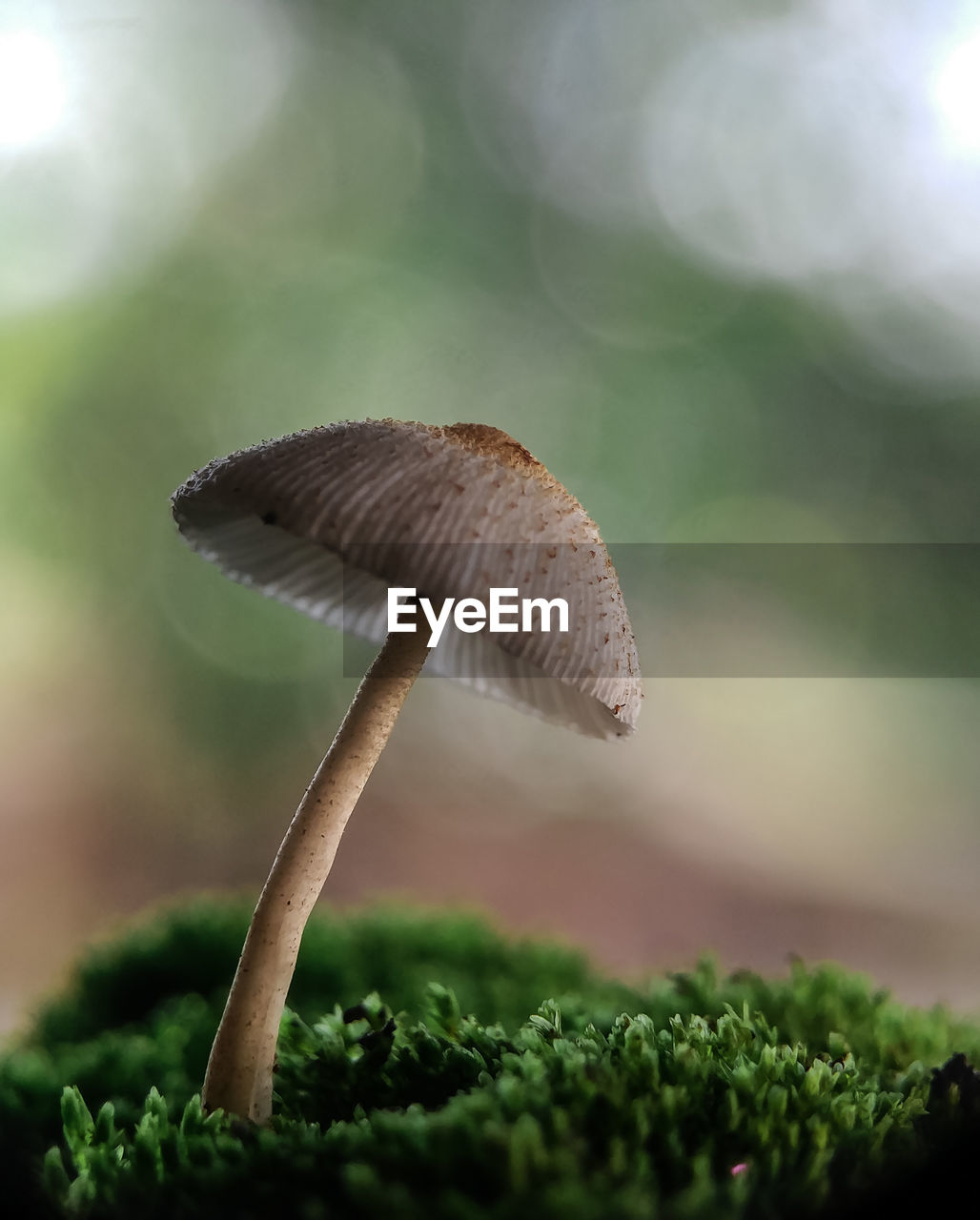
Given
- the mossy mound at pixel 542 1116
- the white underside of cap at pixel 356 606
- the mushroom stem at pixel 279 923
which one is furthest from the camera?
the white underside of cap at pixel 356 606

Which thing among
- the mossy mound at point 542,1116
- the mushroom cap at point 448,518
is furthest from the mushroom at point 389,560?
the mossy mound at point 542,1116

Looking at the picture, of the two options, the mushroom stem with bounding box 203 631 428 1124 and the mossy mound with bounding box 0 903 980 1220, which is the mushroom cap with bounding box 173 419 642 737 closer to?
the mushroom stem with bounding box 203 631 428 1124

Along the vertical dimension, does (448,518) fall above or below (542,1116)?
above

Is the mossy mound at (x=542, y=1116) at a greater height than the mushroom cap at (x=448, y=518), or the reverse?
the mushroom cap at (x=448, y=518)

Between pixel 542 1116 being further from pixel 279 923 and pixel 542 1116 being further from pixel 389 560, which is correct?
pixel 389 560

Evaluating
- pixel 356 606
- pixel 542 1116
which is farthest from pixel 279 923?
pixel 356 606

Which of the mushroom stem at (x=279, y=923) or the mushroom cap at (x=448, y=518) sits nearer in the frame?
the mushroom cap at (x=448, y=518)

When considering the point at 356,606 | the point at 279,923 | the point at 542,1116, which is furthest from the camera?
the point at 356,606

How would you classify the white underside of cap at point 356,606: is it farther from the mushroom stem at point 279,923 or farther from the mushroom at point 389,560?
the mushroom stem at point 279,923
